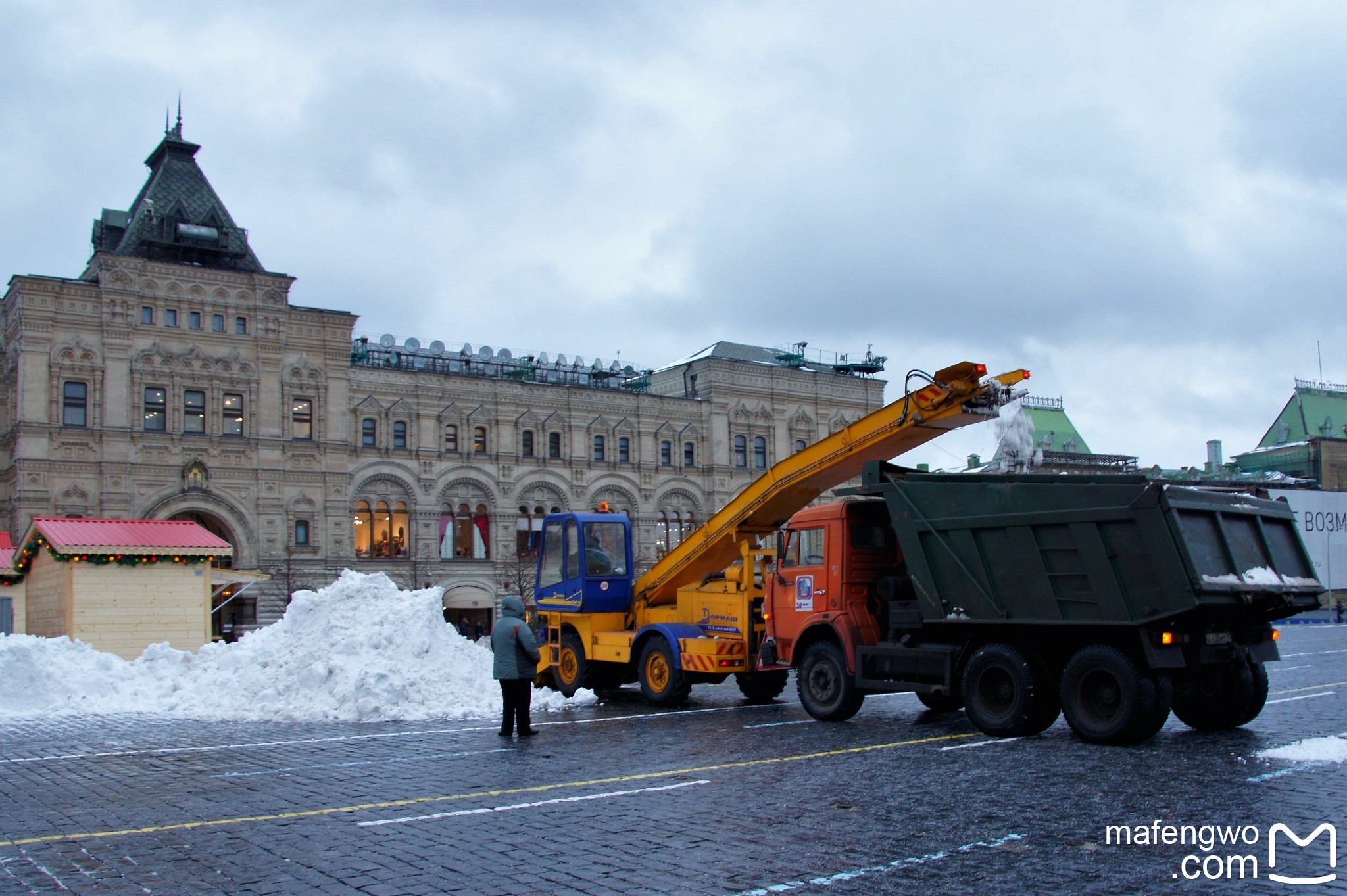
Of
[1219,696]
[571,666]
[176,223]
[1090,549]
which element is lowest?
[1219,696]

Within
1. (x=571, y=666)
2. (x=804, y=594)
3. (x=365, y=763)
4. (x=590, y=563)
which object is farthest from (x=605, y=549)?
(x=365, y=763)

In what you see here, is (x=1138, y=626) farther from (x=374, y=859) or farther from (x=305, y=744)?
(x=305, y=744)

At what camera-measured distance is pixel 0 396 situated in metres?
45.6

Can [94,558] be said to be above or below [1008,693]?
above

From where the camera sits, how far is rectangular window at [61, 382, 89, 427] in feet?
142

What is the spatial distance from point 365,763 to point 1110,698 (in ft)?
26.1

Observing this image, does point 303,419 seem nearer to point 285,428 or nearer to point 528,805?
point 285,428

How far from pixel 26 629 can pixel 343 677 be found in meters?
12.7

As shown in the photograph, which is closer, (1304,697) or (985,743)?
(985,743)

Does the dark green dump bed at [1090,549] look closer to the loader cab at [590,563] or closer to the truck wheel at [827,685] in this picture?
the truck wheel at [827,685]

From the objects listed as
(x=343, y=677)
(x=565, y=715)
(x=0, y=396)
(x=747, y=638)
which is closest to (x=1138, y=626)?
(x=747, y=638)

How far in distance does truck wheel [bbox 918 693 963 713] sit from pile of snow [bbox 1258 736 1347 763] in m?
4.63

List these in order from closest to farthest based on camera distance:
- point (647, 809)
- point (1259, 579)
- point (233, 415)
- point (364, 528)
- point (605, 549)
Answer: point (647, 809) < point (1259, 579) < point (605, 549) < point (233, 415) < point (364, 528)

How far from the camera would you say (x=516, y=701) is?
14.1 meters
